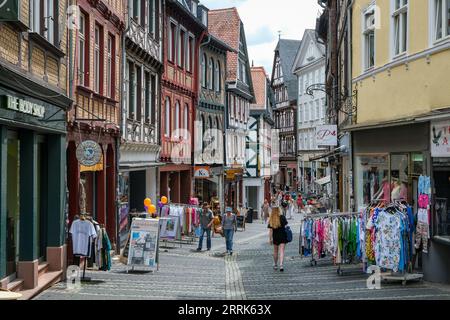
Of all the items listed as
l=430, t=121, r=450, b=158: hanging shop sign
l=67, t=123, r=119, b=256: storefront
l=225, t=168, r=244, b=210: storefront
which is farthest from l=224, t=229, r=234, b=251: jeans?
l=225, t=168, r=244, b=210: storefront

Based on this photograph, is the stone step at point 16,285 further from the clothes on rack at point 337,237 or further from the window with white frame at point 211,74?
the window with white frame at point 211,74

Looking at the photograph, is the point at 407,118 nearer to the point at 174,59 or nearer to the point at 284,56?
the point at 174,59

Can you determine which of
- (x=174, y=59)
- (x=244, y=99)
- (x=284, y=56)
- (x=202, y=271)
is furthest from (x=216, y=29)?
(x=284, y=56)

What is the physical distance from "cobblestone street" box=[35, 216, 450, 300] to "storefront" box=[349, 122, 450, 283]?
0.58m

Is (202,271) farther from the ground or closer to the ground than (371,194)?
closer to the ground

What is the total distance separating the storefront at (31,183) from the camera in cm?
1072

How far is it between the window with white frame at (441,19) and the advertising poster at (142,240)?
6990 mm

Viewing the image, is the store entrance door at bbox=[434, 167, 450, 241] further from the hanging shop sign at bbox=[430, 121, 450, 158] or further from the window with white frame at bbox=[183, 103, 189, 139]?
the window with white frame at bbox=[183, 103, 189, 139]

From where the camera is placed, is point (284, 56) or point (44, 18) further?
point (284, 56)

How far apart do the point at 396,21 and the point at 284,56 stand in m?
70.9

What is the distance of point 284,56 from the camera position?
85688 mm

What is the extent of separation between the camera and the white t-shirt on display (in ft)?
45.2

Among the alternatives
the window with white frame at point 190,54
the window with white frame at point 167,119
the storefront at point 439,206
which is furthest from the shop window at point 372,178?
the window with white frame at point 190,54
